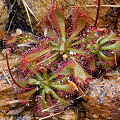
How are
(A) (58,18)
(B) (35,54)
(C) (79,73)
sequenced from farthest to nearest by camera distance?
1. (A) (58,18)
2. (B) (35,54)
3. (C) (79,73)

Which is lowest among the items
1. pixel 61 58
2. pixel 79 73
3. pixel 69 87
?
pixel 69 87

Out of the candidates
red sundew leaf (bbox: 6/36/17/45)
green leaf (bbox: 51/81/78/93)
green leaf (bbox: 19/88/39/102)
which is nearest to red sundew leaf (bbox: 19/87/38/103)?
green leaf (bbox: 19/88/39/102)

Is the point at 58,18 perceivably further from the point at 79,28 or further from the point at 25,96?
the point at 25,96

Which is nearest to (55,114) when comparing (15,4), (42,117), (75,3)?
(42,117)

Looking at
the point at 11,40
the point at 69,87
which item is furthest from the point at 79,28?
the point at 11,40

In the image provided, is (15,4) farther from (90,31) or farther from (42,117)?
(42,117)

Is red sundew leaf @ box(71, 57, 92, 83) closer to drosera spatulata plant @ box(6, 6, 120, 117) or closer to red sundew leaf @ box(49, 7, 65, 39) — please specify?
drosera spatulata plant @ box(6, 6, 120, 117)

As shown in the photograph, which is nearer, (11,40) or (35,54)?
(35,54)

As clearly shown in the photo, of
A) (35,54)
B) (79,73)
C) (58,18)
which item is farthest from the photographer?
(58,18)
